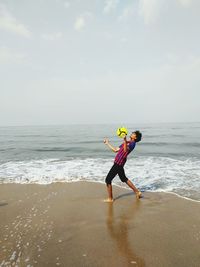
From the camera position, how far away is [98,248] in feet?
12.7

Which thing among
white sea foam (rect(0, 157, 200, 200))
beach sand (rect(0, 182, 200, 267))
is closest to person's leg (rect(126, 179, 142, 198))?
beach sand (rect(0, 182, 200, 267))

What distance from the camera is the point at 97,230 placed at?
15.1ft

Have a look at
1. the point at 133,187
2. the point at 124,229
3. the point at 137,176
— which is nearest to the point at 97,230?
the point at 124,229

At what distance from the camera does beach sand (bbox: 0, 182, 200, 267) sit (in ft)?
11.7

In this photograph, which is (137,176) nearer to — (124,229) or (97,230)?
(124,229)

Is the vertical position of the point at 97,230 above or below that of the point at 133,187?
below

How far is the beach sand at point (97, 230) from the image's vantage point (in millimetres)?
3564

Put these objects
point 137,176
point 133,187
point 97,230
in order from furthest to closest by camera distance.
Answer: point 137,176, point 133,187, point 97,230

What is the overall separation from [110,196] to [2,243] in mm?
3155

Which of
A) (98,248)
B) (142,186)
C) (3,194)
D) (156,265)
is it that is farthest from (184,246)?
(3,194)

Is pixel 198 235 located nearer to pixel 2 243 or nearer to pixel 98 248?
pixel 98 248

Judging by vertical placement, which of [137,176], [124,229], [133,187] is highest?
[133,187]

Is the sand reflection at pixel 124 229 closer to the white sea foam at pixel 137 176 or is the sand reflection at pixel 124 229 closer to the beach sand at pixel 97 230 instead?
the beach sand at pixel 97 230

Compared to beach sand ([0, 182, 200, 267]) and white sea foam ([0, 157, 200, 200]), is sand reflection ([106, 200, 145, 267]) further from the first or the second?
white sea foam ([0, 157, 200, 200])
